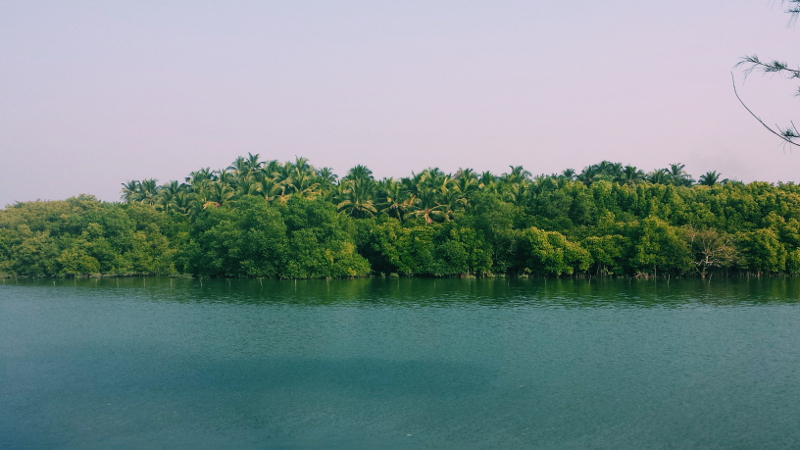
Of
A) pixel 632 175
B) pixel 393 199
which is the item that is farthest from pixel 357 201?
pixel 632 175

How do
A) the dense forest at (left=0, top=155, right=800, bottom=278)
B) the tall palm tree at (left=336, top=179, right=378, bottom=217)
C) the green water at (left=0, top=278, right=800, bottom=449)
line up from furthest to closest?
the tall palm tree at (left=336, top=179, right=378, bottom=217), the dense forest at (left=0, top=155, right=800, bottom=278), the green water at (left=0, top=278, right=800, bottom=449)

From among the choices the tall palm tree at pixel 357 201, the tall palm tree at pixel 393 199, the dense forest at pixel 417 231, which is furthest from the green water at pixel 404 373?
the tall palm tree at pixel 393 199

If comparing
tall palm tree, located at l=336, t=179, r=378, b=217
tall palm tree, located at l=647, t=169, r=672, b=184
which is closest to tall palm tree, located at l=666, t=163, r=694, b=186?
tall palm tree, located at l=647, t=169, r=672, b=184

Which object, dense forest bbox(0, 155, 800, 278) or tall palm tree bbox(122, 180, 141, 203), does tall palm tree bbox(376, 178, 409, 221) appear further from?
tall palm tree bbox(122, 180, 141, 203)

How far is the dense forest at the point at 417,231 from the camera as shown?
66875 millimetres

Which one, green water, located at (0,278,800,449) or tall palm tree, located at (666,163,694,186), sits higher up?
tall palm tree, located at (666,163,694,186)

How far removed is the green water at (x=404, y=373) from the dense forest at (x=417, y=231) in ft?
57.5

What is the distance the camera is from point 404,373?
27.2 metres

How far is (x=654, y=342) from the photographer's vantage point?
32.9m

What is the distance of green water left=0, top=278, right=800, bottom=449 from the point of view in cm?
2011

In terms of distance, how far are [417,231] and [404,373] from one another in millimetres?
44709

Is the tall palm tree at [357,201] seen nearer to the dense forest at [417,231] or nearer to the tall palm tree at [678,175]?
the dense forest at [417,231]

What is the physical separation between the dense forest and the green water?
1753 cm

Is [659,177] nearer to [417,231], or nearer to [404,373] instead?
[417,231]
